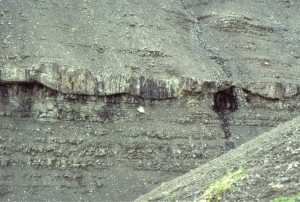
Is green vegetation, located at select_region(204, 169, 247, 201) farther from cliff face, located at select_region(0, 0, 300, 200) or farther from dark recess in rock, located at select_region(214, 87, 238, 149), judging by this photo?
dark recess in rock, located at select_region(214, 87, 238, 149)

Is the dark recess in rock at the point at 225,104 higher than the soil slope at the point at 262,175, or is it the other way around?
the dark recess in rock at the point at 225,104

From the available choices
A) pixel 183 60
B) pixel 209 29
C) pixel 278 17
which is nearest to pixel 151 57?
pixel 183 60

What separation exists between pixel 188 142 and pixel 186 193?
17066 mm

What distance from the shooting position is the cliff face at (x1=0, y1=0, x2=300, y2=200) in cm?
2997

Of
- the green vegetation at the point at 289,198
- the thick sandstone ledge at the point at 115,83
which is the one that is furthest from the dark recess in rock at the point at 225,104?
the green vegetation at the point at 289,198

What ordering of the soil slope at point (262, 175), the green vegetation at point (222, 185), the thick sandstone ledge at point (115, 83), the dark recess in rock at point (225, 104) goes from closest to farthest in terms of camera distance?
1. the soil slope at point (262, 175)
2. the green vegetation at point (222, 185)
3. the thick sandstone ledge at point (115, 83)
4. the dark recess in rock at point (225, 104)

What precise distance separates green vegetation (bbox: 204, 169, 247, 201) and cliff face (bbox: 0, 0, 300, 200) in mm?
14980

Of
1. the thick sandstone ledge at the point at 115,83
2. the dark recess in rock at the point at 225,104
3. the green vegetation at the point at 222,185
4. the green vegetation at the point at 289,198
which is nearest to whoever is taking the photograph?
the green vegetation at the point at 289,198

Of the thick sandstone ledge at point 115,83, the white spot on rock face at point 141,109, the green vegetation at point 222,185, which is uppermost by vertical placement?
the thick sandstone ledge at point 115,83

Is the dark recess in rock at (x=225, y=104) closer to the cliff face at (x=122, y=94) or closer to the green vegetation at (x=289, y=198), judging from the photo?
the cliff face at (x=122, y=94)

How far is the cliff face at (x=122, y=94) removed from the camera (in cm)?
2997

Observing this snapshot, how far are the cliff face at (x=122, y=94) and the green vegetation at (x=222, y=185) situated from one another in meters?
15.0

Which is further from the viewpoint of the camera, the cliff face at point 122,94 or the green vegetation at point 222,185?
the cliff face at point 122,94

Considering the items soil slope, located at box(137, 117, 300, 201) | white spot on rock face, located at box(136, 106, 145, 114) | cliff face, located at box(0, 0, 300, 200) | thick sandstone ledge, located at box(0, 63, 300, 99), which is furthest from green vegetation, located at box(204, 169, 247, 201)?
white spot on rock face, located at box(136, 106, 145, 114)
